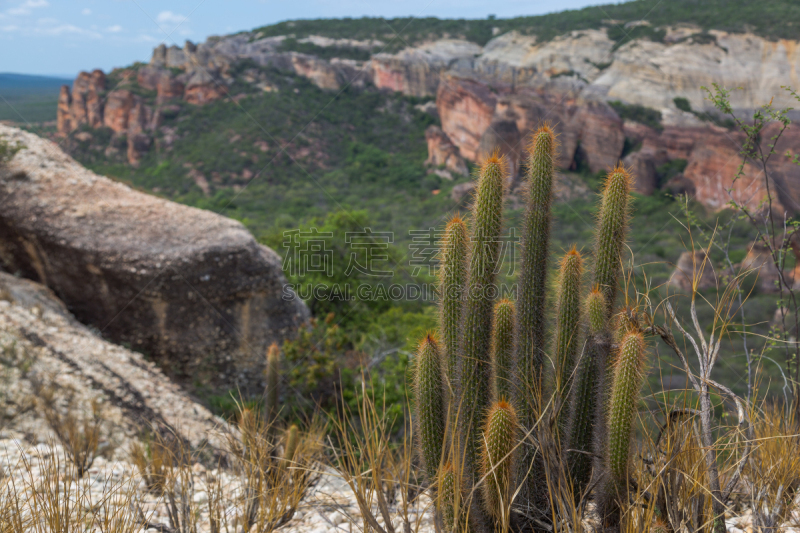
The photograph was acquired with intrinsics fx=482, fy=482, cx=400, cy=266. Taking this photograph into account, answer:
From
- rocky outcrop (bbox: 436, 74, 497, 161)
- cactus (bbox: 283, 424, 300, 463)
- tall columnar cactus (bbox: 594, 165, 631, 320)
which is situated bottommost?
cactus (bbox: 283, 424, 300, 463)

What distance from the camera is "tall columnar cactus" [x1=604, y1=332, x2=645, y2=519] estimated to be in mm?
1889

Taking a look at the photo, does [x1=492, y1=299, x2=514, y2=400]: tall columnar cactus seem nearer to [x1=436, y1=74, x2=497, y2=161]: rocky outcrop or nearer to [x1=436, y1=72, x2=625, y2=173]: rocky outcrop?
[x1=436, y1=72, x2=625, y2=173]: rocky outcrop

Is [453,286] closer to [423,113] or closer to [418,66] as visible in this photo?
[423,113]

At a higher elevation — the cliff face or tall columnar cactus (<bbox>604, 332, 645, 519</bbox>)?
the cliff face

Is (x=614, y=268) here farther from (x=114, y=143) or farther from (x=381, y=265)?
(x=114, y=143)

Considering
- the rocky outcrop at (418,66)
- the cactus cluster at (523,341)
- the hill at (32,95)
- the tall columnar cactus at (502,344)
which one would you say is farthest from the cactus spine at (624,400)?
the rocky outcrop at (418,66)

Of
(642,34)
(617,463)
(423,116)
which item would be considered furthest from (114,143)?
(617,463)

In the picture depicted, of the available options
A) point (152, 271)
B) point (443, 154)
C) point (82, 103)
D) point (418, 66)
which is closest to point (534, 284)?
point (152, 271)

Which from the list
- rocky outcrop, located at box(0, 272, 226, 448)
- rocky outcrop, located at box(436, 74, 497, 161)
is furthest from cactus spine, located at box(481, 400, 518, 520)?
rocky outcrop, located at box(436, 74, 497, 161)

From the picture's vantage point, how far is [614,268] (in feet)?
7.84

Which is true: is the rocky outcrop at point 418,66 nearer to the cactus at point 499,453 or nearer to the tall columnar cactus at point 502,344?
the tall columnar cactus at point 502,344

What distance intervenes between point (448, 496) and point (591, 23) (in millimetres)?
31075

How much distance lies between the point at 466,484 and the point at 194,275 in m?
5.55

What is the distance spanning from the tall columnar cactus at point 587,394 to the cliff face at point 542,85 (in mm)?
13894
